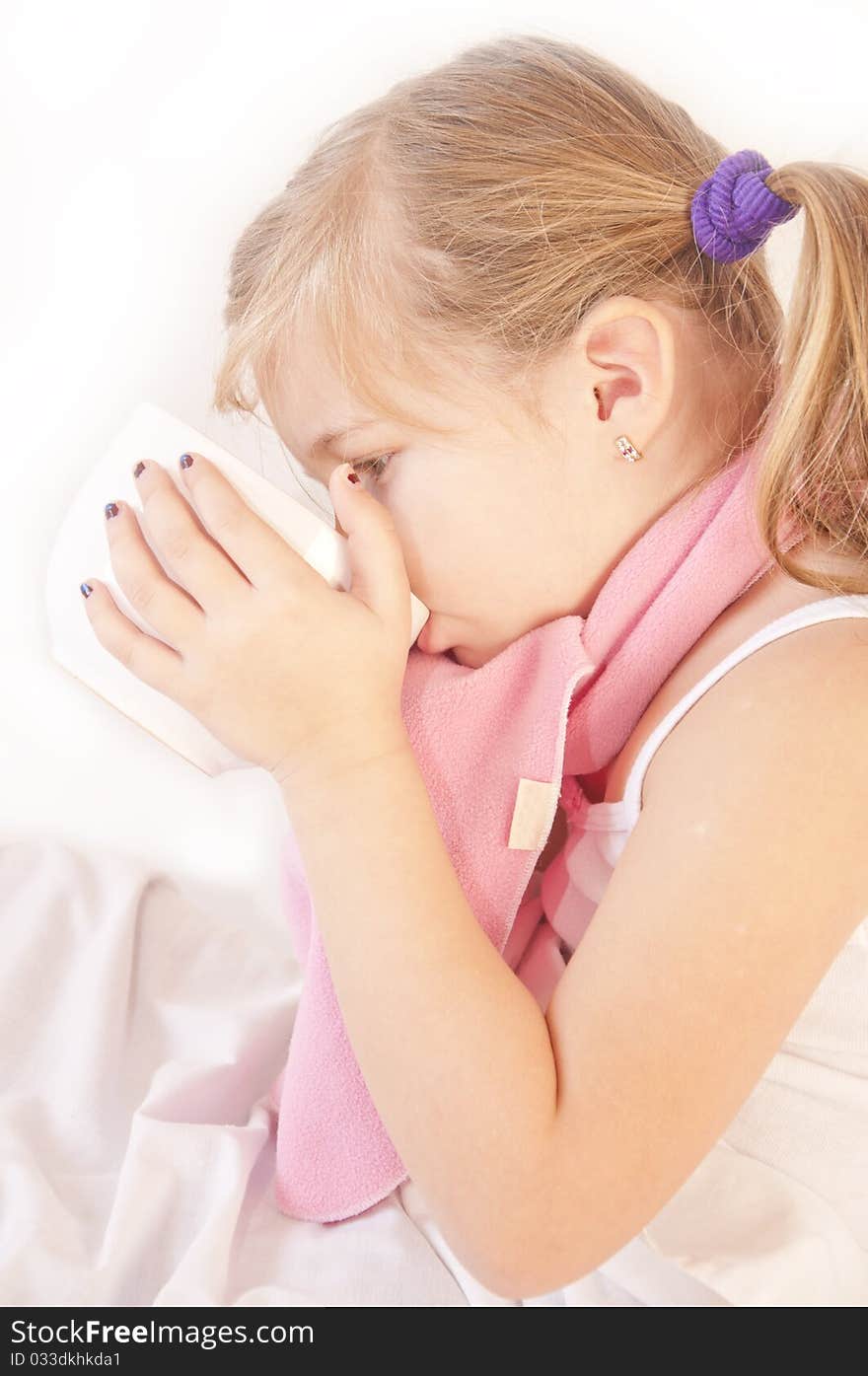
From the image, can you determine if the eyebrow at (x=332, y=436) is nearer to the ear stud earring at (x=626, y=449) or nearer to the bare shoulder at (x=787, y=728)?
the ear stud earring at (x=626, y=449)

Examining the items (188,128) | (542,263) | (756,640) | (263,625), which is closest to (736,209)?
(542,263)

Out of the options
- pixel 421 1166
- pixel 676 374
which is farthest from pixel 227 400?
pixel 421 1166

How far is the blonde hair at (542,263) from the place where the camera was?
766 millimetres

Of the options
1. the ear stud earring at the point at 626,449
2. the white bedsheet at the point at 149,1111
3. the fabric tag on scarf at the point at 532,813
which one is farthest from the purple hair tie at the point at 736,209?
the white bedsheet at the point at 149,1111

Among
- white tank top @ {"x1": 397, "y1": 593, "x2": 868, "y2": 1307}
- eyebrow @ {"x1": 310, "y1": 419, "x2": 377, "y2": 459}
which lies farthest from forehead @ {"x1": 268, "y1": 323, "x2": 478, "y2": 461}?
white tank top @ {"x1": 397, "y1": 593, "x2": 868, "y2": 1307}

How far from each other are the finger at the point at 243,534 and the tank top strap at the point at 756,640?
0.23 m

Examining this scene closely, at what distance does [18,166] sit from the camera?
1.13m

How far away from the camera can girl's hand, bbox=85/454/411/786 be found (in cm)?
78

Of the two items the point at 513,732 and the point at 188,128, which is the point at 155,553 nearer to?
the point at 513,732

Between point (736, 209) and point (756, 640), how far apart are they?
0.26m

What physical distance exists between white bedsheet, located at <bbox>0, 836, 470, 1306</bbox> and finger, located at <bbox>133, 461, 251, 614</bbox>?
0.38 metres

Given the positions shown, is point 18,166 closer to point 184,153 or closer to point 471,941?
point 184,153

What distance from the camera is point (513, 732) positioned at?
884 millimetres

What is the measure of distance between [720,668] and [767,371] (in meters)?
0.22
